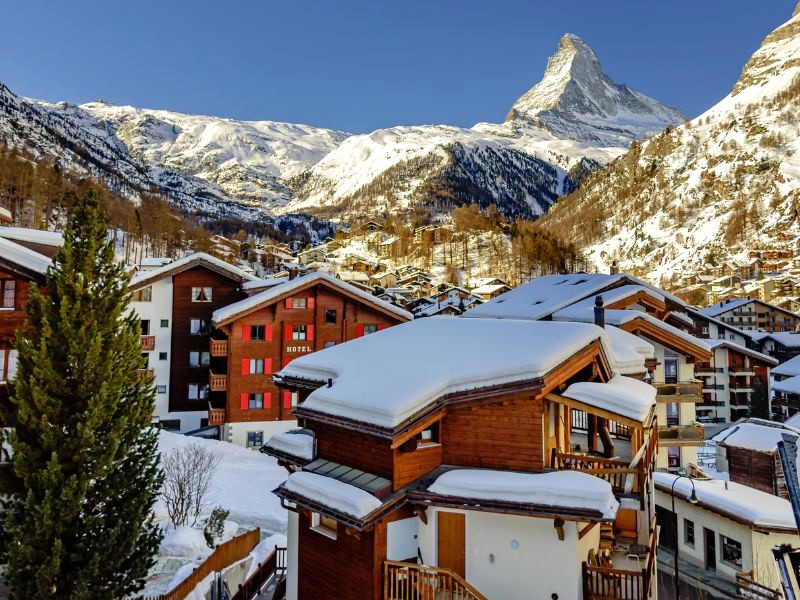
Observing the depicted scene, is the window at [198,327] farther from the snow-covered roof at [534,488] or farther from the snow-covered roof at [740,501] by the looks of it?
the snow-covered roof at [534,488]

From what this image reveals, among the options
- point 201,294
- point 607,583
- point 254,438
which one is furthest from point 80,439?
point 201,294

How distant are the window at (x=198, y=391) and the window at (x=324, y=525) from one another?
27809mm

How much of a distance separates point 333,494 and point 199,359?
1170 inches

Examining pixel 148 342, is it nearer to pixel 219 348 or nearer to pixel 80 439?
pixel 219 348

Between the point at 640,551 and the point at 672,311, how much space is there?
2238cm

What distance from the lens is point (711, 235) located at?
445ft

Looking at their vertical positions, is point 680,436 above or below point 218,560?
above

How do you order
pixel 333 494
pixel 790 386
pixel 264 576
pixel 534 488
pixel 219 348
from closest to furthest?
pixel 534 488, pixel 333 494, pixel 264 576, pixel 219 348, pixel 790 386

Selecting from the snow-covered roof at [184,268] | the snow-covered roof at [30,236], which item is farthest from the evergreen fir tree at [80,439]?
the snow-covered roof at [184,268]

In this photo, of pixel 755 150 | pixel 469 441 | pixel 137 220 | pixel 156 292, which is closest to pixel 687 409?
pixel 469 441

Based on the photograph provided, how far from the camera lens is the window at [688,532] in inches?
870

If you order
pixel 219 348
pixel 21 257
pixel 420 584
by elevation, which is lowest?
pixel 420 584

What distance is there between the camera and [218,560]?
51.6 feet

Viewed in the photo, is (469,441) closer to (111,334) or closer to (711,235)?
(111,334)
